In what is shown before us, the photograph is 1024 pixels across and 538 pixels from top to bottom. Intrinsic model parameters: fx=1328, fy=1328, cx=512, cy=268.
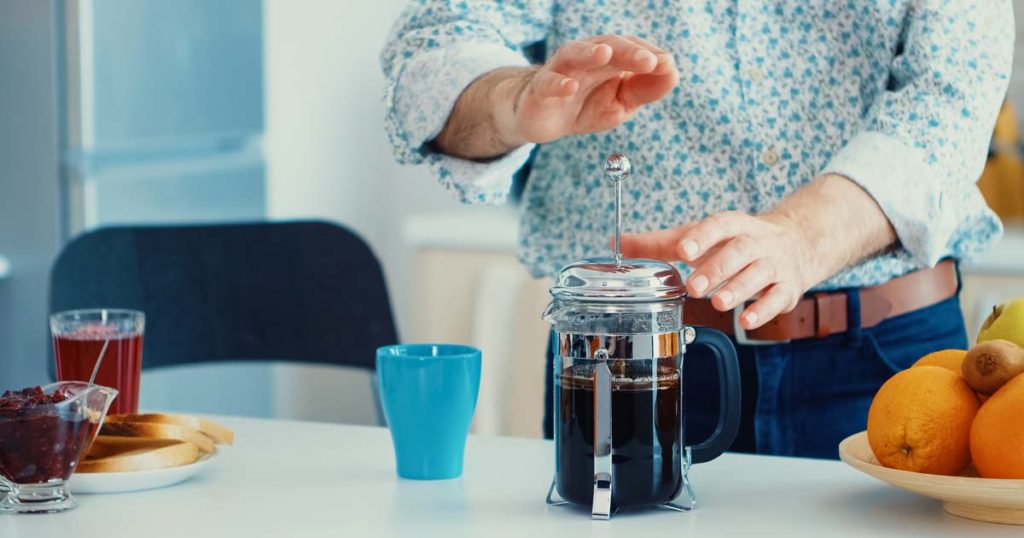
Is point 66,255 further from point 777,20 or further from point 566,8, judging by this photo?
point 777,20

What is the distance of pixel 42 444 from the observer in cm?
96

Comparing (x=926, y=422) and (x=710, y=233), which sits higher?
(x=710, y=233)

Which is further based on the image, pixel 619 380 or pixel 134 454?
pixel 134 454

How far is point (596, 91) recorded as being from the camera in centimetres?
111

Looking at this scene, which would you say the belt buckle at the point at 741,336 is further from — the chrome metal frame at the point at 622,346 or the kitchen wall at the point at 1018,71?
Answer: the kitchen wall at the point at 1018,71

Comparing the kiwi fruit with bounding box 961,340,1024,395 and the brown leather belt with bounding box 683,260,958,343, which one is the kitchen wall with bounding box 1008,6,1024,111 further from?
the kiwi fruit with bounding box 961,340,1024,395

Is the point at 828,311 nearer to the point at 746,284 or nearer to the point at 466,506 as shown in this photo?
the point at 746,284

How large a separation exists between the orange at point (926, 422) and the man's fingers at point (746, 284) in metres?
0.13

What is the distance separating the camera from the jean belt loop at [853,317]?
1.41 m

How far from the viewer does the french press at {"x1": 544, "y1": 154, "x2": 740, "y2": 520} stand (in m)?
0.93

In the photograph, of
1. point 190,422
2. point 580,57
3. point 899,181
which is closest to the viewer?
point 580,57

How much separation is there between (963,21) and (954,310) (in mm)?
340

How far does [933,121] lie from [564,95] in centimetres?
44

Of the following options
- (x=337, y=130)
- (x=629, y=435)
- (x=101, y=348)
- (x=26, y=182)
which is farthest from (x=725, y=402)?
(x=337, y=130)
